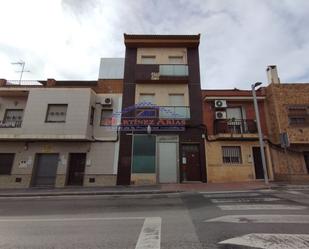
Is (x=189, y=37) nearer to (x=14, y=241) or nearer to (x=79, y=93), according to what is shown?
(x=79, y=93)

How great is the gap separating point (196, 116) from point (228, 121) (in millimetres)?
2707

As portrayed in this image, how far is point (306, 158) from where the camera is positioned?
51.9ft

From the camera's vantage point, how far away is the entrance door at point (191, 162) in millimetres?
14914

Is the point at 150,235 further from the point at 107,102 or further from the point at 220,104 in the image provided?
the point at 220,104

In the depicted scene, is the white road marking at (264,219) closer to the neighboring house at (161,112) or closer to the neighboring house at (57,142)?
the neighboring house at (161,112)

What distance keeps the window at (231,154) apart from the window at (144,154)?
5317 millimetres

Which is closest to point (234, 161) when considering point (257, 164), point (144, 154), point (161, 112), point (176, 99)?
point (257, 164)

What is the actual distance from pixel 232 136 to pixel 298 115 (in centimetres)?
542

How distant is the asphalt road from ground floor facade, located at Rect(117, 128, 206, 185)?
758 cm

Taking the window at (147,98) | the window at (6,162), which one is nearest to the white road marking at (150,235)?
the window at (147,98)

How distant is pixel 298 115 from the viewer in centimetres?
1587

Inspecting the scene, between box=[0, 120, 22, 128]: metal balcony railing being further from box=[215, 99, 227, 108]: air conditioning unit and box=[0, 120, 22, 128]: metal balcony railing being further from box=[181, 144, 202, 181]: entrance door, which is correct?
box=[215, 99, 227, 108]: air conditioning unit

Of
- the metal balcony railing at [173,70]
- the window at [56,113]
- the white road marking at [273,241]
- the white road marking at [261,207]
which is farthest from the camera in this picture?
the metal balcony railing at [173,70]

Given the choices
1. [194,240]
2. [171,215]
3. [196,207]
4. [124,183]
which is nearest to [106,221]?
[171,215]
